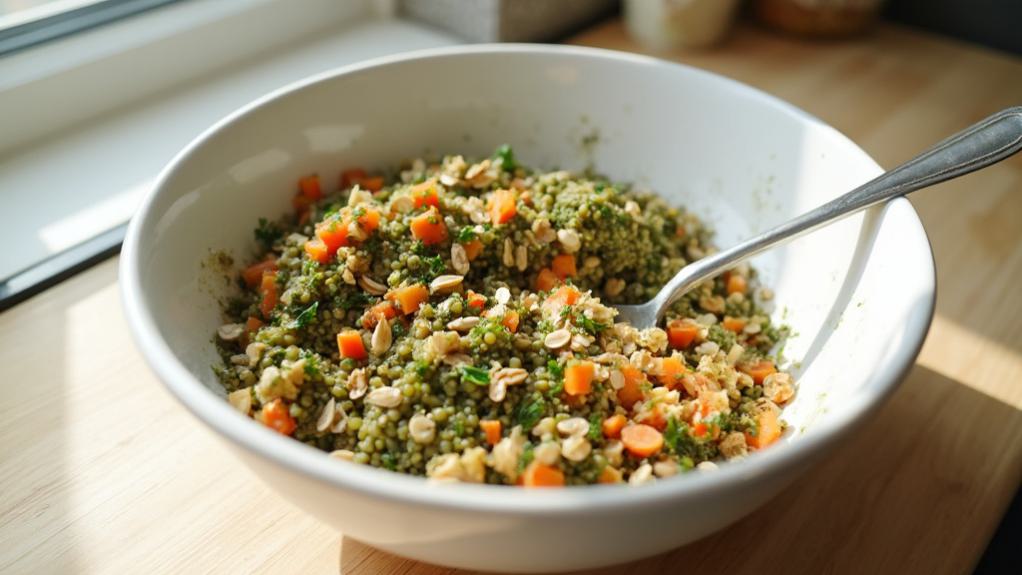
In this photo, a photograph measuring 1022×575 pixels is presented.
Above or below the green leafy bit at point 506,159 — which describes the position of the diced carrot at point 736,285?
below

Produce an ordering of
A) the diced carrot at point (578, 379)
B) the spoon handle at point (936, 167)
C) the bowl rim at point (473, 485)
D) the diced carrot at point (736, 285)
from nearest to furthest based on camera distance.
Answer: the bowl rim at point (473, 485) → the diced carrot at point (578, 379) → the spoon handle at point (936, 167) → the diced carrot at point (736, 285)

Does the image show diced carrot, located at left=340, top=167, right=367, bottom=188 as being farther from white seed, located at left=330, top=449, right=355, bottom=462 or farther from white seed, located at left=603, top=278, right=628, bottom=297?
white seed, located at left=330, top=449, right=355, bottom=462

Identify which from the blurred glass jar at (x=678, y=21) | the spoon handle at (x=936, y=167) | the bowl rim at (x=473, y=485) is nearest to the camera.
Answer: the bowl rim at (x=473, y=485)

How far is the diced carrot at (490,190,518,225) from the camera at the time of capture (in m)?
1.17

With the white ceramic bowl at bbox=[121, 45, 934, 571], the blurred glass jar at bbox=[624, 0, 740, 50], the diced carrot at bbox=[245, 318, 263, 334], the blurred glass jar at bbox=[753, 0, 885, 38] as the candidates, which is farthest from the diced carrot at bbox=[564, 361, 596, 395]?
the blurred glass jar at bbox=[753, 0, 885, 38]

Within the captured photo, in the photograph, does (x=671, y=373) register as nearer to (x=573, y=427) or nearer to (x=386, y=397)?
(x=573, y=427)

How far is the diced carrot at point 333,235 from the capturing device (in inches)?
44.1

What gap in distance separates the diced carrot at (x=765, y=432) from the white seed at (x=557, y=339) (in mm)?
256

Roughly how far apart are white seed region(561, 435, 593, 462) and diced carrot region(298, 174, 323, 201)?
634mm

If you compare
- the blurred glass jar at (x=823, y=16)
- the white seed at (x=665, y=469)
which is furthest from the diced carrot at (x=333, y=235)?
the blurred glass jar at (x=823, y=16)

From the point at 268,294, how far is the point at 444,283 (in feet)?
0.81

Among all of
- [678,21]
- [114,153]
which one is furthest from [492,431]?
[678,21]

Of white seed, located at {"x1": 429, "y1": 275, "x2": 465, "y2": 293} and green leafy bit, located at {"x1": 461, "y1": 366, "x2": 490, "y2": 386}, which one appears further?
white seed, located at {"x1": 429, "y1": 275, "x2": 465, "y2": 293}

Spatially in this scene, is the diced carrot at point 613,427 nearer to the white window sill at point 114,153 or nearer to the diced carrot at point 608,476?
the diced carrot at point 608,476
